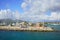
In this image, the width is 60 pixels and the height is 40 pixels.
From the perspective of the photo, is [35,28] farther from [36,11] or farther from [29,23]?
[36,11]

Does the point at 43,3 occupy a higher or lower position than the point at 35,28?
higher

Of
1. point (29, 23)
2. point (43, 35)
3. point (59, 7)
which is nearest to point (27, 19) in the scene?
point (29, 23)

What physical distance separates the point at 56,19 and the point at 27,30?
104 cm

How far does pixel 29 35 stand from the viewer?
14.0ft

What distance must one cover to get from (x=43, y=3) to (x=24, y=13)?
0.72 m

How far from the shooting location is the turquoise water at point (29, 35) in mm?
4230

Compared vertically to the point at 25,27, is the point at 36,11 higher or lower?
higher

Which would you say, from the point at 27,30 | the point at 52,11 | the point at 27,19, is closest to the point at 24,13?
the point at 27,19

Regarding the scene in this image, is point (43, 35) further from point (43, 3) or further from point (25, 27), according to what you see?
point (43, 3)

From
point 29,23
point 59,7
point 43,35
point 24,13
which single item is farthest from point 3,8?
point 59,7

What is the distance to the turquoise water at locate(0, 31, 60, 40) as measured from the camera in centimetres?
423

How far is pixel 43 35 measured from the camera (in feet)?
14.0

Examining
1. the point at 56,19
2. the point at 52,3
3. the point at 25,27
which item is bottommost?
the point at 25,27

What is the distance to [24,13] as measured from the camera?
4.29 m
